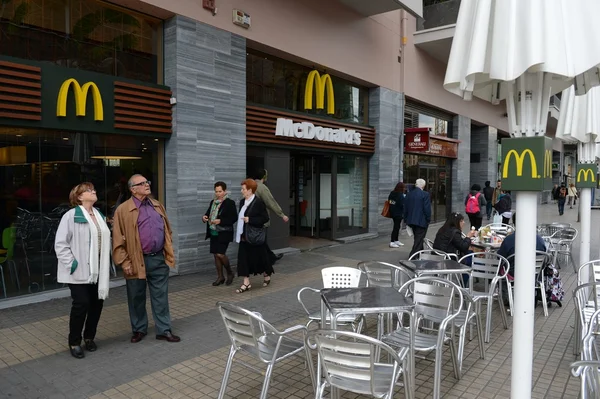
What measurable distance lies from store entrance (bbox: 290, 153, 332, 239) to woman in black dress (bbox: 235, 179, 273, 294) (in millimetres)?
5710

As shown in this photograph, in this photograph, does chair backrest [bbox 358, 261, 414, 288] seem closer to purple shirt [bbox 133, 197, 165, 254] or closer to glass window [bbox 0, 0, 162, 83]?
purple shirt [bbox 133, 197, 165, 254]

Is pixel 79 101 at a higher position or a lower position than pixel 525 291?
higher

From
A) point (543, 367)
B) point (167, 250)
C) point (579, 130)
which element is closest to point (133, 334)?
point (167, 250)

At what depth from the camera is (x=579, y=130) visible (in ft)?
19.6

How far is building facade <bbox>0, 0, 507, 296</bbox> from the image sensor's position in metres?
6.47

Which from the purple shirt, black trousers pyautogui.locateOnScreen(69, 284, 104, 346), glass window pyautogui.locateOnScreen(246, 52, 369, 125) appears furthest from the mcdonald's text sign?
glass window pyautogui.locateOnScreen(246, 52, 369, 125)

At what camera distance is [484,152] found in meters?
22.3

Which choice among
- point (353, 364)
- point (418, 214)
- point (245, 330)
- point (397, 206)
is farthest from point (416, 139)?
point (353, 364)

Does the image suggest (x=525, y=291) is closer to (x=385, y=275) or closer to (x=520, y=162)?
(x=520, y=162)

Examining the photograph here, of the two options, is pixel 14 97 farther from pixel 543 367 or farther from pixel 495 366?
pixel 543 367

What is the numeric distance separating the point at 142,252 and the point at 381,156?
9.96 metres

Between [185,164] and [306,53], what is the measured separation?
14.5 ft

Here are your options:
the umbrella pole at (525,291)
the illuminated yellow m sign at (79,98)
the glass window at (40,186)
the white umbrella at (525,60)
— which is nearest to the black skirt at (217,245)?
the glass window at (40,186)

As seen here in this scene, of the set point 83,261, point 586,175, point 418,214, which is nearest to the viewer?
point 83,261
